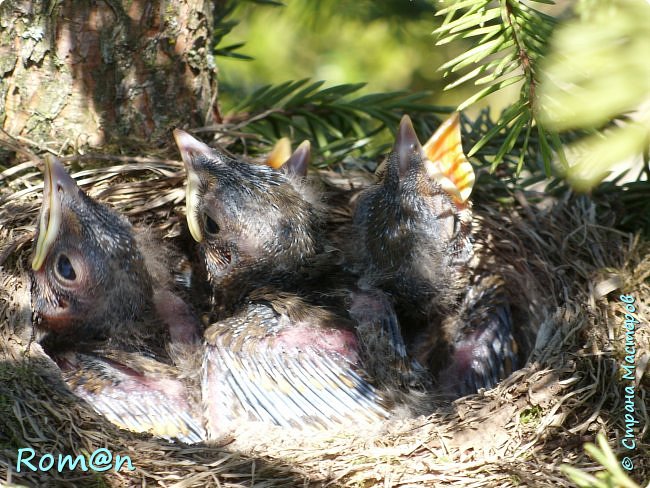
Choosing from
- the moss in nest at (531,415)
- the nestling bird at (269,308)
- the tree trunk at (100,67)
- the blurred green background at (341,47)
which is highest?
the blurred green background at (341,47)

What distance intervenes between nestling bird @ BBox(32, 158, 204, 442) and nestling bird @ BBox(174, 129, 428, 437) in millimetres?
101

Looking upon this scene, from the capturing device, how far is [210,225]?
1.57 meters

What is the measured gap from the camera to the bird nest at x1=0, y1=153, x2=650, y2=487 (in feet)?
3.73

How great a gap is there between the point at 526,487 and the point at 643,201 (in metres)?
0.82

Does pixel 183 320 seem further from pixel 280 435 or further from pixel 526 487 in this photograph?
pixel 526 487

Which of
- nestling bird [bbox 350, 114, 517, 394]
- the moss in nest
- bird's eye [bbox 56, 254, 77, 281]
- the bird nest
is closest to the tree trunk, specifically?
the bird nest

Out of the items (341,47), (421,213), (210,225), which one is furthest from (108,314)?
(341,47)

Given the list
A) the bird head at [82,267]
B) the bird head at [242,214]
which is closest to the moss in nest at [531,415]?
the bird head at [242,214]

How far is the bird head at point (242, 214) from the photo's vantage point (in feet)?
5.03

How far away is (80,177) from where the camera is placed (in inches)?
63.3

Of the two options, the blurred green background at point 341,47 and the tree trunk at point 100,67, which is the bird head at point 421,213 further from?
the tree trunk at point 100,67

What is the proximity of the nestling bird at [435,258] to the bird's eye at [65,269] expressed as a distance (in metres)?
0.63

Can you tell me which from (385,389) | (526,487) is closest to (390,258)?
(385,389)

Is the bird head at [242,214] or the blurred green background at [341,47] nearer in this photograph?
the bird head at [242,214]
